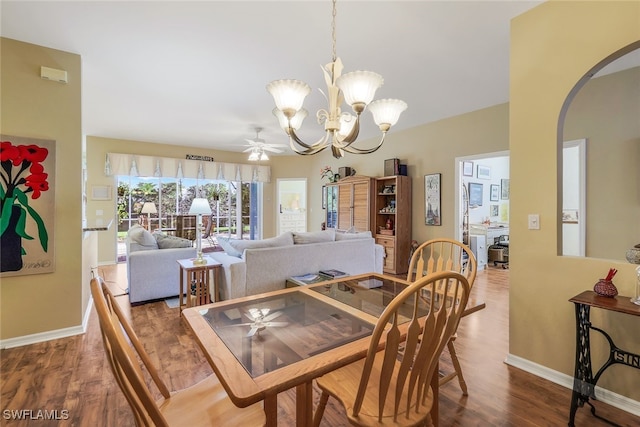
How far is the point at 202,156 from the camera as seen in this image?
282 inches

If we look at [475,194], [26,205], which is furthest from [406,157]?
[26,205]

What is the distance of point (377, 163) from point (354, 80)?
444 cm

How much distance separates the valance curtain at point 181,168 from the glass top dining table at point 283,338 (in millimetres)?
5934

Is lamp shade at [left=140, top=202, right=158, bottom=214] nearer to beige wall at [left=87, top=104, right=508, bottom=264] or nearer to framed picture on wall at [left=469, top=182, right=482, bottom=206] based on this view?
beige wall at [left=87, top=104, right=508, bottom=264]

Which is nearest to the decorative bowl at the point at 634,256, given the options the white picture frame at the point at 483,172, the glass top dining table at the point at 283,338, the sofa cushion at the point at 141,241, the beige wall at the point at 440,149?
the glass top dining table at the point at 283,338

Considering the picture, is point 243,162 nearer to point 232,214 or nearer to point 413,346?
point 232,214

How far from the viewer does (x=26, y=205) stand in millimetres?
2510

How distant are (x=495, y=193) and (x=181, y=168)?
739cm

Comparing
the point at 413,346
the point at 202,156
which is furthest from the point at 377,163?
the point at 413,346

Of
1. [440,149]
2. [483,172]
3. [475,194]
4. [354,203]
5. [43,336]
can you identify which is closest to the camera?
[43,336]

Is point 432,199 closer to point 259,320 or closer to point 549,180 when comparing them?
point 549,180

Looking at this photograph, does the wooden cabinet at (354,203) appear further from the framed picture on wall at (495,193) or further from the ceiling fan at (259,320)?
the ceiling fan at (259,320)

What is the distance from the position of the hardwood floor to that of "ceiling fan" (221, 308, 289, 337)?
0.70 meters

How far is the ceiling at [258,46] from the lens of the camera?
2141 mm
